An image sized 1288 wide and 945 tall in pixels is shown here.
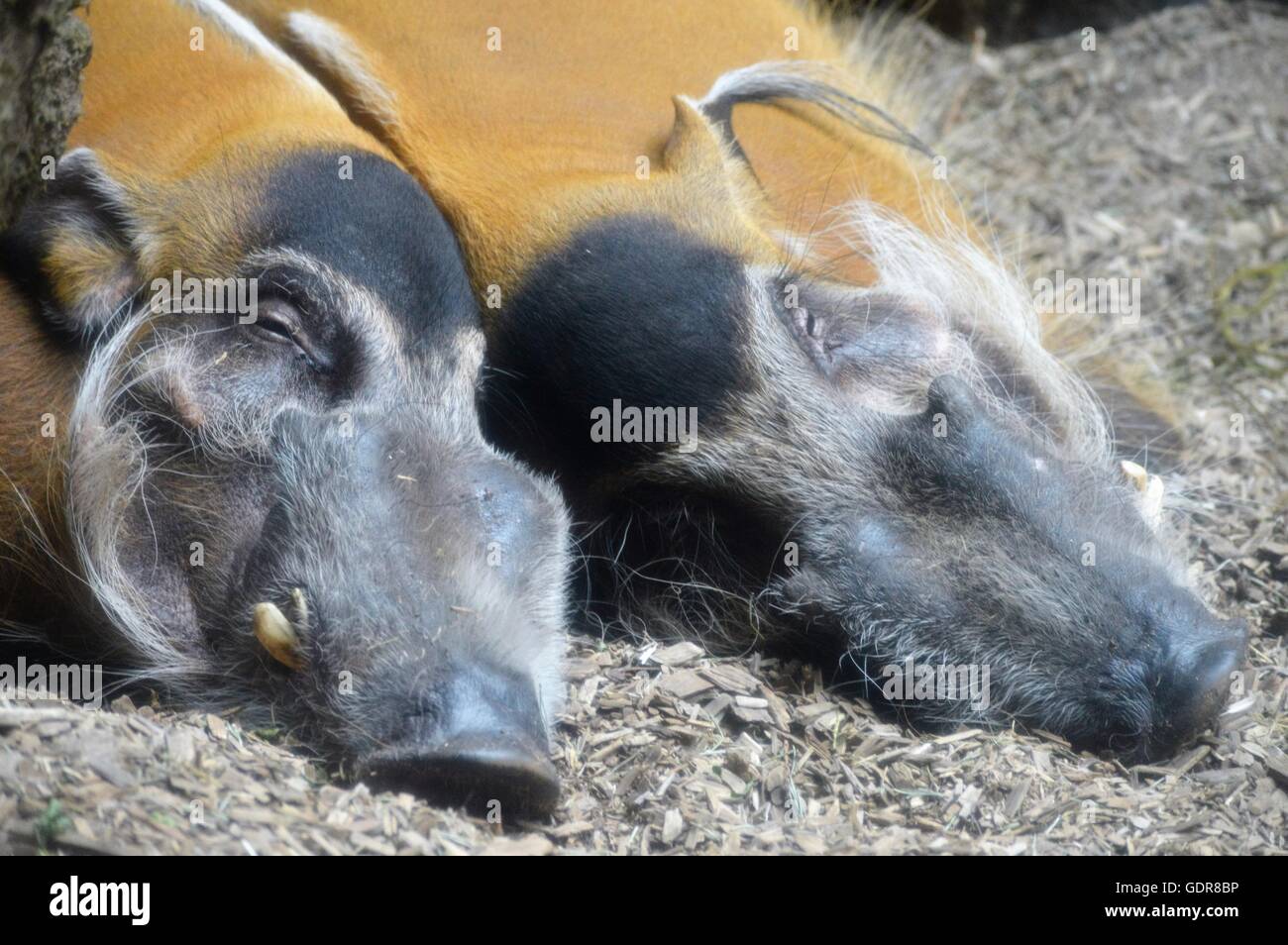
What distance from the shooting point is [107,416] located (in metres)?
3.05

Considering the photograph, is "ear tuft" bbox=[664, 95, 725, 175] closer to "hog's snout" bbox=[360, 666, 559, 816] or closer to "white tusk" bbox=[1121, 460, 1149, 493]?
"white tusk" bbox=[1121, 460, 1149, 493]

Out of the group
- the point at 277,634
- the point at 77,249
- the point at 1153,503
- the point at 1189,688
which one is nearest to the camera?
the point at 277,634

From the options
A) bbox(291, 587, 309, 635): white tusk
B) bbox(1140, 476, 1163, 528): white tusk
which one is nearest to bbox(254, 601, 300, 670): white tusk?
bbox(291, 587, 309, 635): white tusk

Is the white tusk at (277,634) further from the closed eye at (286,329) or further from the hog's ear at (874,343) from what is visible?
the hog's ear at (874,343)

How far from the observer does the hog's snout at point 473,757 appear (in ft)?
8.69

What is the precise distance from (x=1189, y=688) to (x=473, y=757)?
4.80ft

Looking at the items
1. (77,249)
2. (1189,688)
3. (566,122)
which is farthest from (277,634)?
(1189,688)

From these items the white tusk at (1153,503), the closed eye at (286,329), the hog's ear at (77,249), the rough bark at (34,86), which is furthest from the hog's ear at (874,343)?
the rough bark at (34,86)

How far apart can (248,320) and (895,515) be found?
1.47 meters

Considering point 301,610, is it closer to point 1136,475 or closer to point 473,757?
point 473,757

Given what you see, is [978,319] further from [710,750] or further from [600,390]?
[710,750]

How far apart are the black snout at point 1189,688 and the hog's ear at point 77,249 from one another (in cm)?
232

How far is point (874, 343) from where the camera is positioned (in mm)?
3549
